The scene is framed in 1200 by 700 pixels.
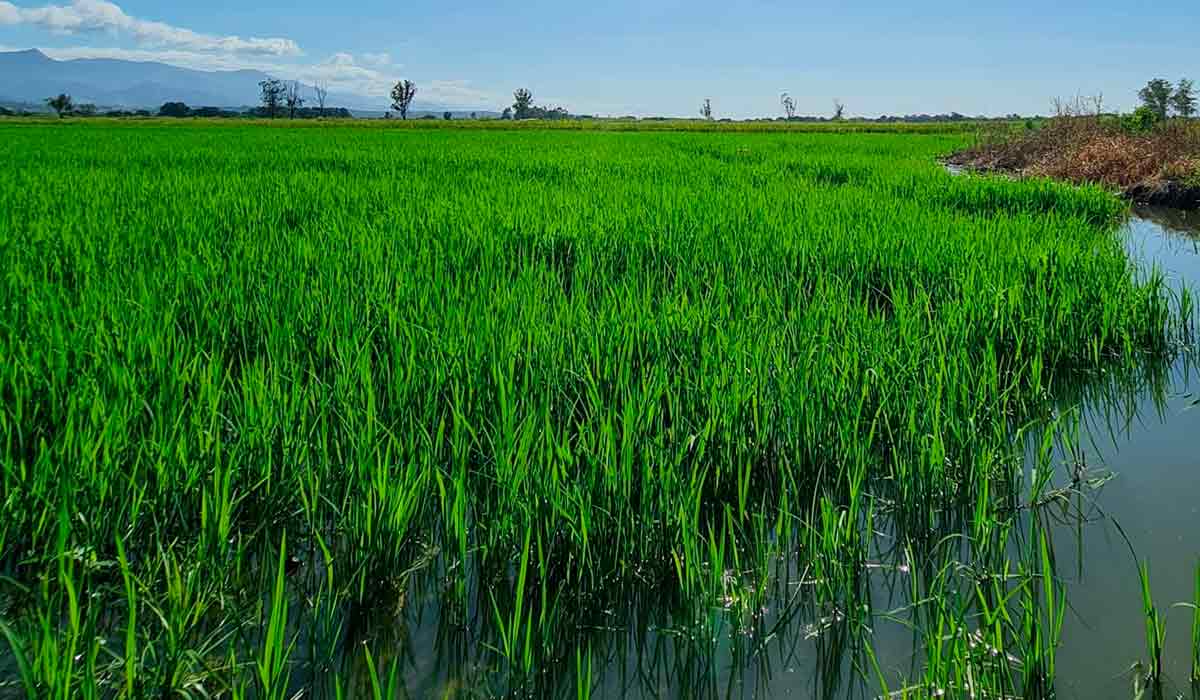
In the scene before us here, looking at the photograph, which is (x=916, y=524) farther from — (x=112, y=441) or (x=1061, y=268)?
(x=1061, y=268)

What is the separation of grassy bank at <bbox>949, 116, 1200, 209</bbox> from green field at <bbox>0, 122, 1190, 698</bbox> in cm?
810

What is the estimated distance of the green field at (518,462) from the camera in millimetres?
1474

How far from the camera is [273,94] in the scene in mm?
84812

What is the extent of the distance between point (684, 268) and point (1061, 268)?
6.50ft

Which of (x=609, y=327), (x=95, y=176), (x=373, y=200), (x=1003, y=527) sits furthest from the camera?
(x=95, y=176)

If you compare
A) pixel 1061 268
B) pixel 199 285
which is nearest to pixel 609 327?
pixel 199 285

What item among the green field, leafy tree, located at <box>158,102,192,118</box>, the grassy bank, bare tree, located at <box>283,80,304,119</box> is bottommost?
the green field

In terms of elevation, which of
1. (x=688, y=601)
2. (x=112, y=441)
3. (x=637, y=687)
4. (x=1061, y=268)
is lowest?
(x=637, y=687)

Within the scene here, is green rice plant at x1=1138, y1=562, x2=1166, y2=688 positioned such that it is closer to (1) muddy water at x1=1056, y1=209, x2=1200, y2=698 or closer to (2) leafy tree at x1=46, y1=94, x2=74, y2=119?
(1) muddy water at x1=1056, y1=209, x2=1200, y2=698

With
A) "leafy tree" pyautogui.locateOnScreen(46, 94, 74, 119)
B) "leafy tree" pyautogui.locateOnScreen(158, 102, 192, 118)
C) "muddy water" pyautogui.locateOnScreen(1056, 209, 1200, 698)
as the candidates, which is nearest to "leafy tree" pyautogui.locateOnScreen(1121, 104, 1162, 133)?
"muddy water" pyautogui.locateOnScreen(1056, 209, 1200, 698)

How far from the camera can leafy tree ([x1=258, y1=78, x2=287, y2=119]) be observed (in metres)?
80.4

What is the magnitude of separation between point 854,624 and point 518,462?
79 centimetres

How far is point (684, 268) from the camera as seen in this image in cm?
429

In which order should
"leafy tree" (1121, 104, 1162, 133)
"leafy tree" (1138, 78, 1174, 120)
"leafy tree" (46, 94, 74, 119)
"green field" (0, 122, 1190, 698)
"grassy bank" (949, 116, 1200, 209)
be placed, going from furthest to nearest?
"leafy tree" (46, 94, 74, 119) → "leafy tree" (1138, 78, 1174, 120) → "leafy tree" (1121, 104, 1162, 133) → "grassy bank" (949, 116, 1200, 209) → "green field" (0, 122, 1190, 698)
